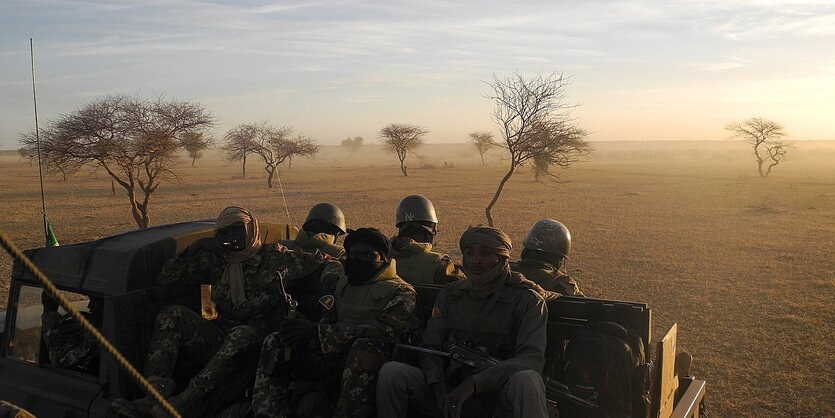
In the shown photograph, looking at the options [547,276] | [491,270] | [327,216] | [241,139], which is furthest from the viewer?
[241,139]

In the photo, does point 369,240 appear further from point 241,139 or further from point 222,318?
point 241,139

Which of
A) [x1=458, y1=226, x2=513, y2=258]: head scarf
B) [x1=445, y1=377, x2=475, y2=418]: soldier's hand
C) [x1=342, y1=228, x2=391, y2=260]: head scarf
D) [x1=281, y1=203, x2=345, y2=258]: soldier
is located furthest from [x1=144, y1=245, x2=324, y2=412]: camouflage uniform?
[x1=281, y1=203, x2=345, y2=258]: soldier

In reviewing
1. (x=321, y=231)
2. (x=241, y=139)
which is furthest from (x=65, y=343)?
(x=241, y=139)

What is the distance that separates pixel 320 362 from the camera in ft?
15.9

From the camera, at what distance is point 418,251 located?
7.00 meters

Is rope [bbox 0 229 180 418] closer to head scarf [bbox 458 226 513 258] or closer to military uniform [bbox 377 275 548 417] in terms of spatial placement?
military uniform [bbox 377 275 548 417]

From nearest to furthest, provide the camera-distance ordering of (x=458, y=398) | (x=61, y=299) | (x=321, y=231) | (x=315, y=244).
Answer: (x=61, y=299) < (x=458, y=398) < (x=315, y=244) < (x=321, y=231)

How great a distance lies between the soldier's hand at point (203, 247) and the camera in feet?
17.8

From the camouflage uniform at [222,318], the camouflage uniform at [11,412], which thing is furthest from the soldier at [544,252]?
the camouflage uniform at [11,412]

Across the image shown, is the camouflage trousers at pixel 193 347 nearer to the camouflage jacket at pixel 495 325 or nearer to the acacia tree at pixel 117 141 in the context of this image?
the camouflage jacket at pixel 495 325

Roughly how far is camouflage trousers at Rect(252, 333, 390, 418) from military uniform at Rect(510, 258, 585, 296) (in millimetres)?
1978

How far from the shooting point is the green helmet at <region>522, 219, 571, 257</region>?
6707mm

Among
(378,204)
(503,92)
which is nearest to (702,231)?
(503,92)

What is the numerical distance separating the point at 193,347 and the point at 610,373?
118 inches
